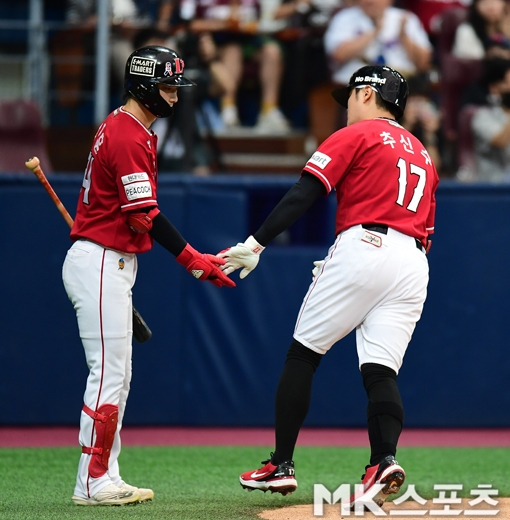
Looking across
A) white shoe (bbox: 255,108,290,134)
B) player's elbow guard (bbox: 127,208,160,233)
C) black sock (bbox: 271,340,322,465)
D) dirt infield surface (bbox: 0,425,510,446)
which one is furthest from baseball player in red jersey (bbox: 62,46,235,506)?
white shoe (bbox: 255,108,290,134)

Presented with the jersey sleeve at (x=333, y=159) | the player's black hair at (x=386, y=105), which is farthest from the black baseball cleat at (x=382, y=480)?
the player's black hair at (x=386, y=105)

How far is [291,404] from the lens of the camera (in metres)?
4.46

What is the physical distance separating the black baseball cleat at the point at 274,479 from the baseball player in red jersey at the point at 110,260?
58cm

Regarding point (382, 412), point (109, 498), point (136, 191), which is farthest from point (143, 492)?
point (136, 191)

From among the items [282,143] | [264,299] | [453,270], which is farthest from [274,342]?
[282,143]

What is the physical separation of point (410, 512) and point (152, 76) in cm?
218

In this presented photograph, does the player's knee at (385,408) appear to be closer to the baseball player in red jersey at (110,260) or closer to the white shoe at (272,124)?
the baseball player in red jersey at (110,260)

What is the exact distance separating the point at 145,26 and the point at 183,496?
551 centimetres

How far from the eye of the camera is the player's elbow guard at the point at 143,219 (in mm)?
4559

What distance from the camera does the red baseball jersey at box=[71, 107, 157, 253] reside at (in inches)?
178

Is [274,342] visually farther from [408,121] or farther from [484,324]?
[408,121]

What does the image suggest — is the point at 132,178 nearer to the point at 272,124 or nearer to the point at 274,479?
the point at 274,479

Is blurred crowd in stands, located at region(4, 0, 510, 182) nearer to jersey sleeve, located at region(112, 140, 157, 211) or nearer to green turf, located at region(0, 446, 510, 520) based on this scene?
green turf, located at region(0, 446, 510, 520)

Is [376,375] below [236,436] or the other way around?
the other way around
